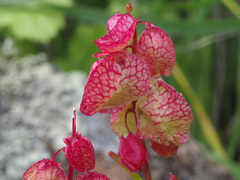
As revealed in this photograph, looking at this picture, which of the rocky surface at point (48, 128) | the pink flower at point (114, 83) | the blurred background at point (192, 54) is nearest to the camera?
the pink flower at point (114, 83)

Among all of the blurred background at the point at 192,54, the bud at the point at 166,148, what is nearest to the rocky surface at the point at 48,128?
the blurred background at the point at 192,54

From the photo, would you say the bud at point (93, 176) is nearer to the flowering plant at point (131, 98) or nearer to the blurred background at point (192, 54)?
the flowering plant at point (131, 98)

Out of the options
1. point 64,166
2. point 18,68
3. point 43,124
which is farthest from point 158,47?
point 18,68

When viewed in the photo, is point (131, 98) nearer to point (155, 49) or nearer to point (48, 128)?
point (155, 49)

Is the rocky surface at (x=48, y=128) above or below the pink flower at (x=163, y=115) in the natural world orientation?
above

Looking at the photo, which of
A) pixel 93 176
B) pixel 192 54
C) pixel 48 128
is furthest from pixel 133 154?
pixel 192 54

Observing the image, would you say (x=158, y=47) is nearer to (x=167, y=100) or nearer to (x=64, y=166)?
(x=167, y=100)
